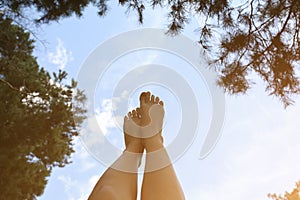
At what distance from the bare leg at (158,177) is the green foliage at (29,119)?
1.52m

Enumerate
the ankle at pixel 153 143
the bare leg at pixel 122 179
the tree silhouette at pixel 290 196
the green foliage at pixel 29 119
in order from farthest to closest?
the green foliage at pixel 29 119 → the tree silhouette at pixel 290 196 → the ankle at pixel 153 143 → the bare leg at pixel 122 179

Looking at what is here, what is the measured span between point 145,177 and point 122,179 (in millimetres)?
67

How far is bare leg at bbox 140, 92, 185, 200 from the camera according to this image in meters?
1.04

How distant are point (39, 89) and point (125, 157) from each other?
6.30ft

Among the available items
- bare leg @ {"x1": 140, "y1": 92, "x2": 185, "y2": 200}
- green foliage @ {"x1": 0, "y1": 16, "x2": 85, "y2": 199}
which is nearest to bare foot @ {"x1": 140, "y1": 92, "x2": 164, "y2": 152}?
bare leg @ {"x1": 140, "y1": 92, "x2": 185, "y2": 200}

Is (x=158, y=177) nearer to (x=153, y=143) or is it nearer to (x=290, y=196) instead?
(x=153, y=143)

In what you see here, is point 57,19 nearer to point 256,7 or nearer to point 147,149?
point 256,7

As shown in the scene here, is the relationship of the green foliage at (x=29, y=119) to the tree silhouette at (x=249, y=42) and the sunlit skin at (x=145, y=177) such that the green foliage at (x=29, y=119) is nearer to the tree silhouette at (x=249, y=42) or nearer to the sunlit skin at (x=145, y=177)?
the tree silhouette at (x=249, y=42)

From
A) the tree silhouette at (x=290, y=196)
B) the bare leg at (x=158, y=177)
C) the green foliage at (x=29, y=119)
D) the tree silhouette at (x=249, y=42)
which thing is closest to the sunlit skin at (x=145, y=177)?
the bare leg at (x=158, y=177)

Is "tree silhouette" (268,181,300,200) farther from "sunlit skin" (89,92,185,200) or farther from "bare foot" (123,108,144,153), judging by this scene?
"sunlit skin" (89,92,185,200)

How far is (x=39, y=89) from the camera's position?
292 cm

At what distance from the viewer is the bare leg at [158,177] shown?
40.8 inches

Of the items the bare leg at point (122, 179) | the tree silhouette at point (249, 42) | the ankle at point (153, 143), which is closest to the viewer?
the bare leg at point (122, 179)

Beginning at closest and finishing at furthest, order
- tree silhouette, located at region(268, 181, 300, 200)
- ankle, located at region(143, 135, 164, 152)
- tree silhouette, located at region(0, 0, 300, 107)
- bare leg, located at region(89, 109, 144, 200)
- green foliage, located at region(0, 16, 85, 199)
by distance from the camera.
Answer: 1. bare leg, located at region(89, 109, 144, 200)
2. ankle, located at region(143, 135, 164, 152)
3. tree silhouette, located at region(0, 0, 300, 107)
4. tree silhouette, located at region(268, 181, 300, 200)
5. green foliage, located at region(0, 16, 85, 199)
